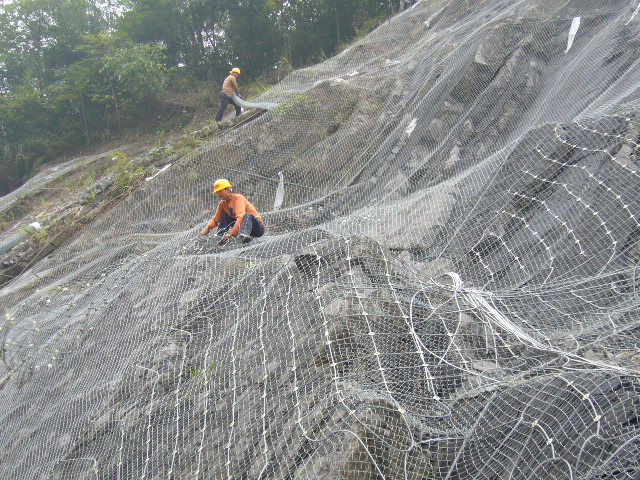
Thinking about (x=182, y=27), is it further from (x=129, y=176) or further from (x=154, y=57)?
(x=129, y=176)

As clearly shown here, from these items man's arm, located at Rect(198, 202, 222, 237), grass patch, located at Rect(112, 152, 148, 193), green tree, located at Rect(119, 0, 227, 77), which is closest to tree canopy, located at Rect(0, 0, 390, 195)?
green tree, located at Rect(119, 0, 227, 77)

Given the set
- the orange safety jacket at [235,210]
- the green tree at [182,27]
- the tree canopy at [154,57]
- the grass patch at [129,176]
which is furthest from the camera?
the green tree at [182,27]

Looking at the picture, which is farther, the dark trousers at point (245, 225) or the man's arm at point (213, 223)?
the man's arm at point (213, 223)

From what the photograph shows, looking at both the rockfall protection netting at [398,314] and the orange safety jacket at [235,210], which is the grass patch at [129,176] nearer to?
the rockfall protection netting at [398,314]

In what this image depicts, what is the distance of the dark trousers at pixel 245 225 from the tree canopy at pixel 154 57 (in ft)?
22.8

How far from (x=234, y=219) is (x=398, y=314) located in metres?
2.41

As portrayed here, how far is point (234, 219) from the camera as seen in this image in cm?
507

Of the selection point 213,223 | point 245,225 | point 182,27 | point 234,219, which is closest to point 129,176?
point 213,223

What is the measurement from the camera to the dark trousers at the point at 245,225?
4824 mm

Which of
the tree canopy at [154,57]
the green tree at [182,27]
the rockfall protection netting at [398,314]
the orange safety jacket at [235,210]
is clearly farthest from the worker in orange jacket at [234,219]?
the green tree at [182,27]

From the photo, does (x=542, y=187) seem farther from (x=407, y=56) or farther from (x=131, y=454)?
(x=407, y=56)

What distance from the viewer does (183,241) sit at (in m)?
5.32

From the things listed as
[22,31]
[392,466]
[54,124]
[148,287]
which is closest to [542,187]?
[392,466]

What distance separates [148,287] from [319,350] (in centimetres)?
214
